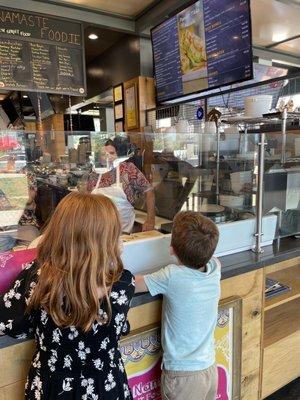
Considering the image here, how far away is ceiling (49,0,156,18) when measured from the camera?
3.62 m

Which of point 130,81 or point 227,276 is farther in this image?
point 130,81

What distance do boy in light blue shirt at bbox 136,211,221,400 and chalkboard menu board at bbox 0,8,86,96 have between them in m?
2.87

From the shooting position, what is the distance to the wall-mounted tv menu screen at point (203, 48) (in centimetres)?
270

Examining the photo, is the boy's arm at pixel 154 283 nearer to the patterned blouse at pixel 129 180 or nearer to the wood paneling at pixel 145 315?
the wood paneling at pixel 145 315

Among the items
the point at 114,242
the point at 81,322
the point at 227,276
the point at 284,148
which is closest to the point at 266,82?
the point at 284,148

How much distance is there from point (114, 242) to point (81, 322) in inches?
8.9

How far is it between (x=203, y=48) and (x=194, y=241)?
2.45 m

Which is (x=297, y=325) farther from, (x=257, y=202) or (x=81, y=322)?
(x=81, y=322)

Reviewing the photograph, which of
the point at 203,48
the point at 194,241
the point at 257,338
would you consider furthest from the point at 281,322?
the point at 203,48

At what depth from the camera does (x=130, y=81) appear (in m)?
4.38

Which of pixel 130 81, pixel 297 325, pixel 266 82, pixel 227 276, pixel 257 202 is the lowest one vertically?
pixel 297 325

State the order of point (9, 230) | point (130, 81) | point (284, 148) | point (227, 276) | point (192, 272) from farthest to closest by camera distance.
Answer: point (130, 81), point (284, 148), point (9, 230), point (227, 276), point (192, 272)

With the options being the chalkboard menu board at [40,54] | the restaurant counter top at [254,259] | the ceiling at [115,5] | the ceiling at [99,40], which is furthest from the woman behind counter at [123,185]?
the ceiling at [99,40]

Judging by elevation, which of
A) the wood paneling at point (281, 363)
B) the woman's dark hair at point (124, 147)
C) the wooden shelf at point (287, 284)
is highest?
the woman's dark hair at point (124, 147)
